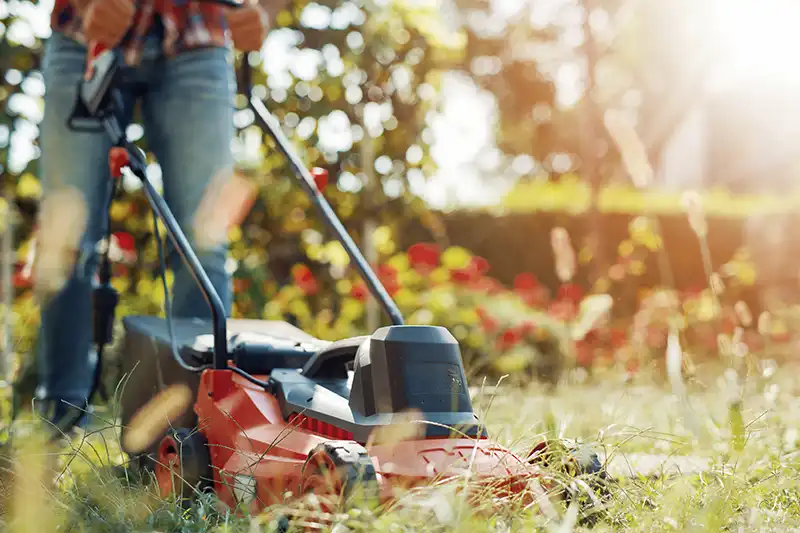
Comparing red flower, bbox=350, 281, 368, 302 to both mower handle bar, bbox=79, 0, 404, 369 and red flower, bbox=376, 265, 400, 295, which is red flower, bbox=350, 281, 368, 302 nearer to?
red flower, bbox=376, 265, 400, 295

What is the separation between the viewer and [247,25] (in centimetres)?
216

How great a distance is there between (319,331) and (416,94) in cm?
112

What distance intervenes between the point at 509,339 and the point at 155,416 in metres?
2.29

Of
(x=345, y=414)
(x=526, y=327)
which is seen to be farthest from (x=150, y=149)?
(x=526, y=327)

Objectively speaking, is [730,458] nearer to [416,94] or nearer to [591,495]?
[591,495]

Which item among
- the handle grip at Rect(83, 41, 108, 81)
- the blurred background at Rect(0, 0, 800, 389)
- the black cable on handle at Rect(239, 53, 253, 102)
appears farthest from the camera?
the blurred background at Rect(0, 0, 800, 389)

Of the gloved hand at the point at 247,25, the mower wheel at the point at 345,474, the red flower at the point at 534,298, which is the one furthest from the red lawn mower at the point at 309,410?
the red flower at the point at 534,298

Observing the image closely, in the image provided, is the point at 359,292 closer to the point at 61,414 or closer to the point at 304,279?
the point at 304,279

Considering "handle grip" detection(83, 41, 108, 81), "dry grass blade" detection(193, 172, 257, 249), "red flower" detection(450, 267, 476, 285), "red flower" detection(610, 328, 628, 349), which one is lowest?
"red flower" detection(610, 328, 628, 349)

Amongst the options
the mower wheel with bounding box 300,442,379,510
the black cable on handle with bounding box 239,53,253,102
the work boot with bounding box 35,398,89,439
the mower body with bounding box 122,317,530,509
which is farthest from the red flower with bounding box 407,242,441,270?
the mower wheel with bounding box 300,442,379,510

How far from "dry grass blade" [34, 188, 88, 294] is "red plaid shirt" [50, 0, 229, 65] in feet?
1.21

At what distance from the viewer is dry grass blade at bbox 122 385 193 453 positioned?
1.84 metres

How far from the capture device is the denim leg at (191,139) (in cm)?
214

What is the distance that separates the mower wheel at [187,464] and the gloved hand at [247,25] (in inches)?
37.5
